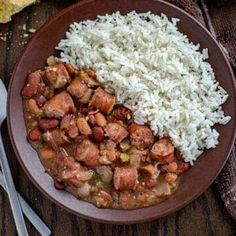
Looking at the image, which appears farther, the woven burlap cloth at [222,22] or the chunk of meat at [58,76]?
the woven burlap cloth at [222,22]

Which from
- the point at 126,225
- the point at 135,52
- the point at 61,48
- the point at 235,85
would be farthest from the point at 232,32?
the point at 126,225

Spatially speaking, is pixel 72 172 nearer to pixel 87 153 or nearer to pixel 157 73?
pixel 87 153

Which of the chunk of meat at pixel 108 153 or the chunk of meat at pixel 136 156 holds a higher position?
the chunk of meat at pixel 108 153

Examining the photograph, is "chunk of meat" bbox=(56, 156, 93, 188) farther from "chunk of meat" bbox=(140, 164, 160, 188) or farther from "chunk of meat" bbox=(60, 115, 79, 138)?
"chunk of meat" bbox=(140, 164, 160, 188)

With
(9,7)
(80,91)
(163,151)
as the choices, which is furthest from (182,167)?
(9,7)

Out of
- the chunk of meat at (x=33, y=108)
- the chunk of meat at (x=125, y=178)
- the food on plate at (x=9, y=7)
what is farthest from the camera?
the food on plate at (x=9, y=7)

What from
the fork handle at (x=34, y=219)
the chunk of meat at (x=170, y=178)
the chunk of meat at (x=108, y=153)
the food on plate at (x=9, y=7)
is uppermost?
the food on plate at (x=9, y=7)

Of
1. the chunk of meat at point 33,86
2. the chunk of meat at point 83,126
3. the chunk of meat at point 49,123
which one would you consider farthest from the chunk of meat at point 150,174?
the chunk of meat at point 33,86

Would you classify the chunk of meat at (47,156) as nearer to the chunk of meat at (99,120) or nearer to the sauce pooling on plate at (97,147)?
the sauce pooling on plate at (97,147)
